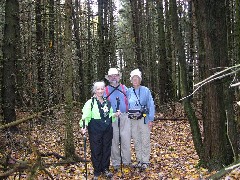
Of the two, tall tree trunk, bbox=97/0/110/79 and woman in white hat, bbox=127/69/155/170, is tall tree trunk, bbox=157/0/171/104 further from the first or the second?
woman in white hat, bbox=127/69/155/170

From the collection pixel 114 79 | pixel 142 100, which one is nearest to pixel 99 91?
pixel 114 79

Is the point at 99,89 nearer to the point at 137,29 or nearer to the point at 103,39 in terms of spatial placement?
the point at 103,39

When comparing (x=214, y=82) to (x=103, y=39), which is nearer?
(x=214, y=82)

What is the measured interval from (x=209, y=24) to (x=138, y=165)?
3.32m

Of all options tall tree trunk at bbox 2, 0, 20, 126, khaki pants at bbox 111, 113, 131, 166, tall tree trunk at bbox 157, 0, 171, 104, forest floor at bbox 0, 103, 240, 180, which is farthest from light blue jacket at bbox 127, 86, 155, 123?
tall tree trunk at bbox 157, 0, 171, 104

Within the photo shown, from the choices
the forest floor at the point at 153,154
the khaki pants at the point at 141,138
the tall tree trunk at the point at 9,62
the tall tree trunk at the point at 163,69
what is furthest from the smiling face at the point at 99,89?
the tall tree trunk at the point at 163,69

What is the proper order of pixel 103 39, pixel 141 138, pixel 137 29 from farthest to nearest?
pixel 137 29 < pixel 103 39 < pixel 141 138

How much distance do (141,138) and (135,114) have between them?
1.94ft

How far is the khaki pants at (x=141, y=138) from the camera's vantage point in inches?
288

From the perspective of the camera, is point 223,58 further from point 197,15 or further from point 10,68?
point 10,68

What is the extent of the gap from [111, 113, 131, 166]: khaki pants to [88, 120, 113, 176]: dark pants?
50 centimetres

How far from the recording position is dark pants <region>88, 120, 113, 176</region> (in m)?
6.57

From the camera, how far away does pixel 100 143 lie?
665 centimetres

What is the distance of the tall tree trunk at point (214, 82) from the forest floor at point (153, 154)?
46cm
